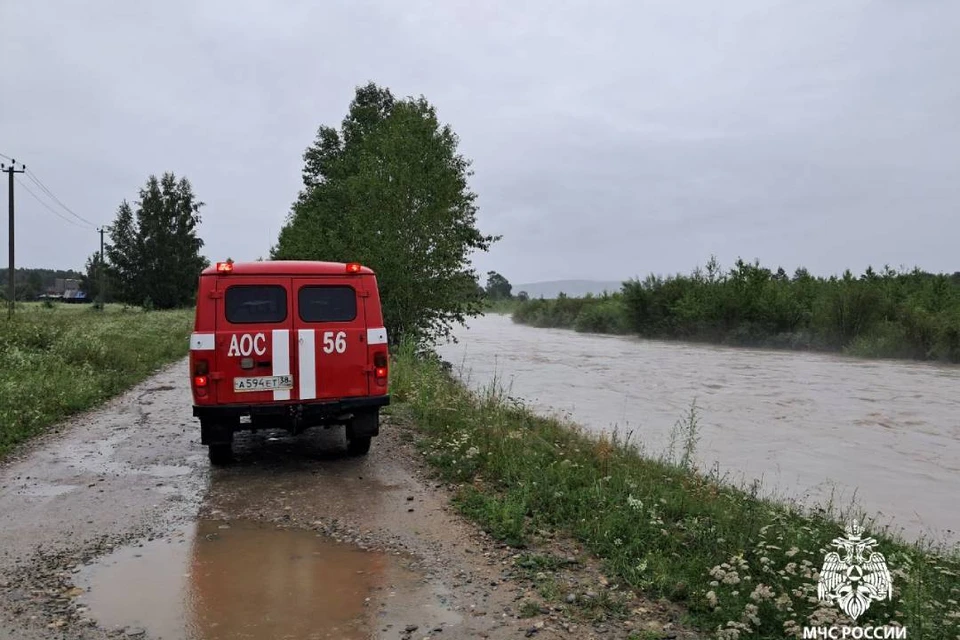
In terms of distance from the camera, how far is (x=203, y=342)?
7125 millimetres

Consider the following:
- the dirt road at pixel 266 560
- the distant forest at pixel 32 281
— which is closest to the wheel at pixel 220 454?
the dirt road at pixel 266 560

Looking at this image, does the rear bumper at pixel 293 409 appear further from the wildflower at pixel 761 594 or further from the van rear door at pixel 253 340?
the wildflower at pixel 761 594

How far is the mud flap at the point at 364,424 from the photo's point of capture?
780cm

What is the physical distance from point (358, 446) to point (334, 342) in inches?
→ 57.5

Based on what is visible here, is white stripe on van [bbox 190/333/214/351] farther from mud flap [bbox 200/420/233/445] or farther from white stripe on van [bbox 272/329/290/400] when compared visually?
mud flap [bbox 200/420/233/445]

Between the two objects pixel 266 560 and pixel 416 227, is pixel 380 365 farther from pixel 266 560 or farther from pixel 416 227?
pixel 416 227

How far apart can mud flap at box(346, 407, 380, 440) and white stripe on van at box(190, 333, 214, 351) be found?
1.74 m

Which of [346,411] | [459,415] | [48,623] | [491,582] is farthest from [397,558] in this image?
[459,415]

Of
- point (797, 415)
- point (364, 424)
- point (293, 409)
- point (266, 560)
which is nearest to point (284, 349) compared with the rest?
point (293, 409)

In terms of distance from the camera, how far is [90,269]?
78.2m

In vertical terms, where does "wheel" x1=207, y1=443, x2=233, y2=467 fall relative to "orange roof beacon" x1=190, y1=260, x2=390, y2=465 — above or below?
below

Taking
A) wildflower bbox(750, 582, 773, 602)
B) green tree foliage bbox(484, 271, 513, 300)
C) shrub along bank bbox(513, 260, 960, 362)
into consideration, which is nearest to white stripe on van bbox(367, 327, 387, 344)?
wildflower bbox(750, 582, 773, 602)

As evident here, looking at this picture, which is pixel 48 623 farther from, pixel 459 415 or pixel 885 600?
pixel 459 415

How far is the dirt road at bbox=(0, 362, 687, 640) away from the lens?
4.04 meters
